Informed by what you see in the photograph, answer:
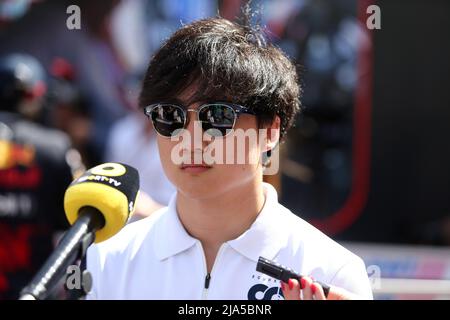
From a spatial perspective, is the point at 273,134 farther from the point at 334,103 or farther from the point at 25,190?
the point at 334,103

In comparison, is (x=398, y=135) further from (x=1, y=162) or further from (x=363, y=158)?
(x=1, y=162)

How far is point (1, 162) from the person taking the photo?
13.5 feet

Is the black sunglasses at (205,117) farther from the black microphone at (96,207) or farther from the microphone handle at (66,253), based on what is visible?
the microphone handle at (66,253)

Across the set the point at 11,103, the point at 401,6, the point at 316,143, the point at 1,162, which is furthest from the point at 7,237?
the point at 401,6

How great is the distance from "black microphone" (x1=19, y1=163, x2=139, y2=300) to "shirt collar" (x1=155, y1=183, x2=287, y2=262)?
18 centimetres

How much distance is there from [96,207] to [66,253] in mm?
228

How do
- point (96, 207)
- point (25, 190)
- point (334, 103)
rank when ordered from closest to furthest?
1. point (96, 207)
2. point (25, 190)
3. point (334, 103)

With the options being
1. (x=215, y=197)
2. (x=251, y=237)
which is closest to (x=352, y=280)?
(x=251, y=237)

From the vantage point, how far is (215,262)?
2041mm

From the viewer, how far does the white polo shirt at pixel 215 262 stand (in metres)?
1.98

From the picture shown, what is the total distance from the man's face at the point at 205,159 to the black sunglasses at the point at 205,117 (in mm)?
14

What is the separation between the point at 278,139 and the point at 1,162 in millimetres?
2276

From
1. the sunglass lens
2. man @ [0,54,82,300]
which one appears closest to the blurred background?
man @ [0,54,82,300]

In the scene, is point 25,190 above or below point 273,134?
below
